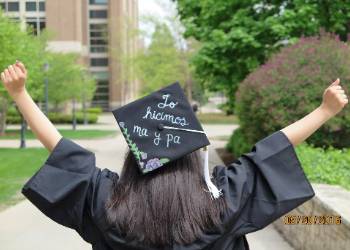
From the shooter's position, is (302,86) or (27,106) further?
(302,86)

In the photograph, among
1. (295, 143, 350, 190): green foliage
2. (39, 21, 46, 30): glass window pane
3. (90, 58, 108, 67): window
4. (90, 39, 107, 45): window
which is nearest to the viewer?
(295, 143, 350, 190): green foliage

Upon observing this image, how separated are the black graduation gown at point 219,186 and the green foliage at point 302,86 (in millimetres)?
9406

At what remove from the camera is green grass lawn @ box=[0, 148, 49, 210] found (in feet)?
38.5

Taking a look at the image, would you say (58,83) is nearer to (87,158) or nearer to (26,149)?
(26,149)

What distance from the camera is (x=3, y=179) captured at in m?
14.3

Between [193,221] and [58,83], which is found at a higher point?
[193,221]

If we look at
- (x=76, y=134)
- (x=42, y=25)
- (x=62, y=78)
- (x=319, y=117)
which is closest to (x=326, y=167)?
(x=319, y=117)

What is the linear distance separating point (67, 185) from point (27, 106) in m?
0.38

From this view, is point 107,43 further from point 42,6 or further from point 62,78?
point 42,6

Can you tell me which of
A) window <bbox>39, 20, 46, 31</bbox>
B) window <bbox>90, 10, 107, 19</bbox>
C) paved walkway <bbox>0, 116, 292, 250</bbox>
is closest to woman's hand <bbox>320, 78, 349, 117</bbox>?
paved walkway <bbox>0, 116, 292, 250</bbox>

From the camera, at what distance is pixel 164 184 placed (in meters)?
2.27

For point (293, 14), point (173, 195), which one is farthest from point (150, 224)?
point (293, 14)

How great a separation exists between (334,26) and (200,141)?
46.9ft

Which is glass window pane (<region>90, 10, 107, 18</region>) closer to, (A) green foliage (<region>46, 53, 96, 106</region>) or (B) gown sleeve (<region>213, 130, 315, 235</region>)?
(A) green foliage (<region>46, 53, 96, 106</region>)
